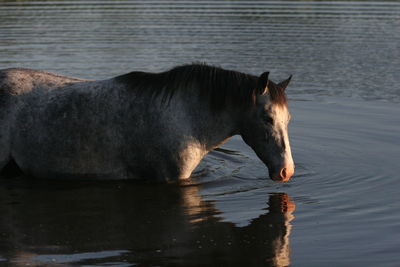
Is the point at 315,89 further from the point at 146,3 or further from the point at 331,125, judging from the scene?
the point at 146,3

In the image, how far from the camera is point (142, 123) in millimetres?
9367

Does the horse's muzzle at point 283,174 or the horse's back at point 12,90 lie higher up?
the horse's back at point 12,90

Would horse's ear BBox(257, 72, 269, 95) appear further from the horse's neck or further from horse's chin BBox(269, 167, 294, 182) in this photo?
horse's chin BBox(269, 167, 294, 182)

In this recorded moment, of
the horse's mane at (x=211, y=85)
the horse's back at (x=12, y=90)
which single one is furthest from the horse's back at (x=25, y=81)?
the horse's mane at (x=211, y=85)

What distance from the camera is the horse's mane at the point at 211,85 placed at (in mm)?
9133

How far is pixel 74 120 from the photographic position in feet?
31.0

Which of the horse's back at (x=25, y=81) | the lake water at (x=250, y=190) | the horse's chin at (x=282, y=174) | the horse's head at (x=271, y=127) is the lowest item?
the lake water at (x=250, y=190)

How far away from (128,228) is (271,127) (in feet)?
7.09

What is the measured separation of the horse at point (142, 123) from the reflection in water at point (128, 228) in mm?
286

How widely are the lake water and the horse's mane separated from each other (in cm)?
118

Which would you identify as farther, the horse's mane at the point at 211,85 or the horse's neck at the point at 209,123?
the horse's neck at the point at 209,123

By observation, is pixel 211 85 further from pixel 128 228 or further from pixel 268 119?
pixel 128 228

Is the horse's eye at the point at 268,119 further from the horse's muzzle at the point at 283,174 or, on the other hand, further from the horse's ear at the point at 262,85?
the horse's muzzle at the point at 283,174

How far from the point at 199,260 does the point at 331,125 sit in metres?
6.82
